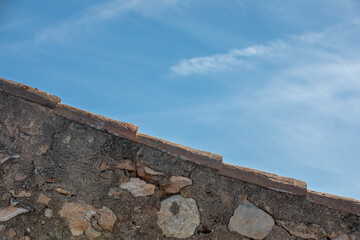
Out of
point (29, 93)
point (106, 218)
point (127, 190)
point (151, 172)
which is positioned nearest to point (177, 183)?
point (151, 172)

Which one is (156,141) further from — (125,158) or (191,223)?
(191,223)

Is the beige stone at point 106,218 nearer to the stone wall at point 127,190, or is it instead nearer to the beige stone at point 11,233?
the stone wall at point 127,190

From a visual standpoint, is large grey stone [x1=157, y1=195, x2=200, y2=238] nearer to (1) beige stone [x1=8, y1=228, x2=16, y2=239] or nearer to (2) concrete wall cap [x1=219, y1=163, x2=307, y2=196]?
(2) concrete wall cap [x1=219, y1=163, x2=307, y2=196]

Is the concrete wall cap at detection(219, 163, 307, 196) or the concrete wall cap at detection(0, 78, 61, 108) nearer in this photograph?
the concrete wall cap at detection(219, 163, 307, 196)

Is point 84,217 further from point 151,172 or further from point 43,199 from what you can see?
point 151,172

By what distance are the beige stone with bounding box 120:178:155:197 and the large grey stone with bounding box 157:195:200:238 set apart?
0.53ft

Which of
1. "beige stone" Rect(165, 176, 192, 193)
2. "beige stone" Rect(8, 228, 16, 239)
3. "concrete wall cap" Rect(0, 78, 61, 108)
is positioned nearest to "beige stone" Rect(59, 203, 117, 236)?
"beige stone" Rect(8, 228, 16, 239)

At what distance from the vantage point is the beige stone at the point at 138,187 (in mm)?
3795

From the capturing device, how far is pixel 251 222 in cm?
376

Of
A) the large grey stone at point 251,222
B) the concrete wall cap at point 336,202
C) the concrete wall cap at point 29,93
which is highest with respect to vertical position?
the concrete wall cap at point 29,93

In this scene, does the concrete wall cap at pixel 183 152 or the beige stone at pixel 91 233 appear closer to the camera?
the beige stone at pixel 91 233

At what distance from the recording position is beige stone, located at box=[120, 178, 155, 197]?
3.79 m

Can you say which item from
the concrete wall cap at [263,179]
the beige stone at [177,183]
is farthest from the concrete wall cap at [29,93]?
the concrete wall cap at [263,179]

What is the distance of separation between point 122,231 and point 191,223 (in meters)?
0.60
